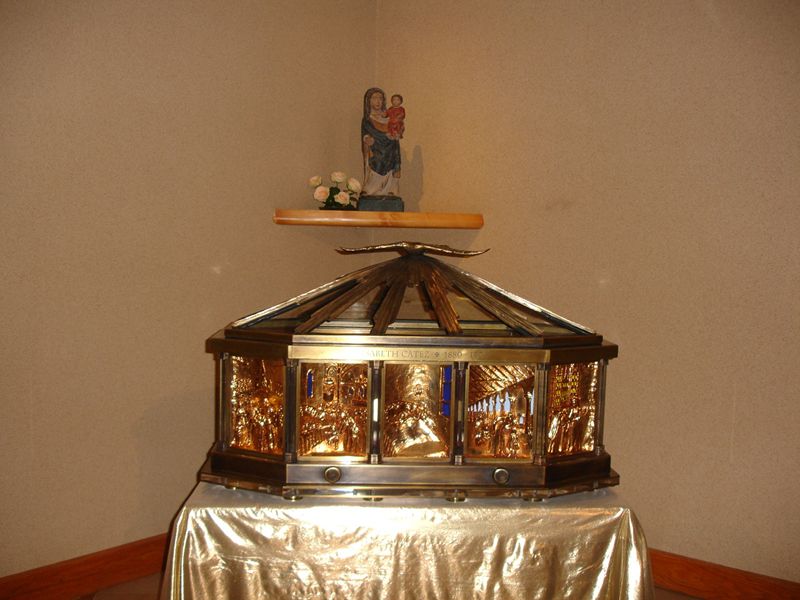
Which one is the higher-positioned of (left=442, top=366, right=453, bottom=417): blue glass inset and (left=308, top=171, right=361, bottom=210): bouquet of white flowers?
(left=308, top=171, right=361, bottom=210): bouquet of white flowers

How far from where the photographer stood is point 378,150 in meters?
3.00

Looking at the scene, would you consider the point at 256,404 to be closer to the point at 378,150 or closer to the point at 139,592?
the point at 139,592

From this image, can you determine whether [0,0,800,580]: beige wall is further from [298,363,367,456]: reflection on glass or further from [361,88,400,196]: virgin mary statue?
[298,363,367,456]: reflection on glass

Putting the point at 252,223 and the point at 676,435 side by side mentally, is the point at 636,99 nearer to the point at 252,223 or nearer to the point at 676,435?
the point at 676,435

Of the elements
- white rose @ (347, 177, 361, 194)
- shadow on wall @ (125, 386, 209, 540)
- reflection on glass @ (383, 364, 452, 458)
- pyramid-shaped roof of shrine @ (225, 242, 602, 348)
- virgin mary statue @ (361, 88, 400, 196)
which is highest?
virgin mary statue @ (361, 88, 400, 196)

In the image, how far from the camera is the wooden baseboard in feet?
8.04

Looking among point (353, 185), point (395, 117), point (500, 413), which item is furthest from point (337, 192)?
point (500, 413)

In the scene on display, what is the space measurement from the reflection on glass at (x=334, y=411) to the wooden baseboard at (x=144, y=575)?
3.87ft

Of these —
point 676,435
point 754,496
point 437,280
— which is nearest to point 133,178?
point 437,280

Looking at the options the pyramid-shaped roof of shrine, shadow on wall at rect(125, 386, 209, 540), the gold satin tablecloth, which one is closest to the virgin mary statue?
the pyramid-shaped roof of shrine

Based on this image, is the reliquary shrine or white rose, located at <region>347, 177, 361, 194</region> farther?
white rose, located at <region>347, 177, 361, 194</region>

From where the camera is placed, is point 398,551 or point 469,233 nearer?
point 398,551

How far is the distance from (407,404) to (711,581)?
1.54m

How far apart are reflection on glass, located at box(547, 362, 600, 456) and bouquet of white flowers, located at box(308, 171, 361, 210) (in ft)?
4.53
